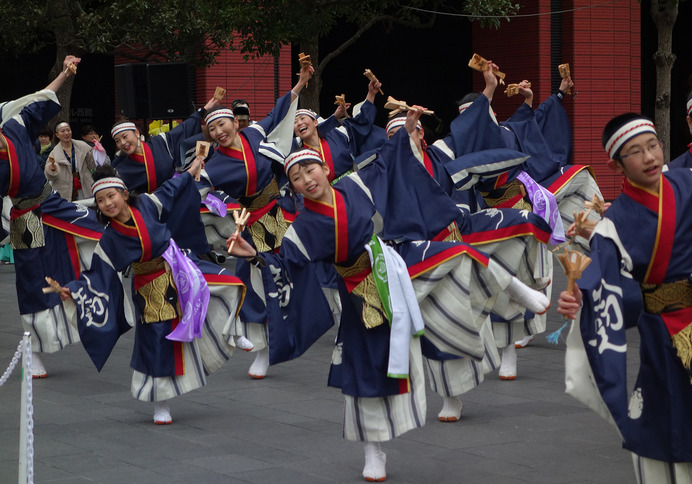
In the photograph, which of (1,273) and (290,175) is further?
(1,273)

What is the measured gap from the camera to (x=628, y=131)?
11.8 feet

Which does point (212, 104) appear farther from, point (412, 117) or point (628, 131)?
point (628, 131)

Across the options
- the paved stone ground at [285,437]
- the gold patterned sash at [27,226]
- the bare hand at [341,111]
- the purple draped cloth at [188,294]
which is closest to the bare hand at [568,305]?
the paved stone ground at [285,437]

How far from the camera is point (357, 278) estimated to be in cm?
493

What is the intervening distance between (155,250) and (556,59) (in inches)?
534

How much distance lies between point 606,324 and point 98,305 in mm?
3588

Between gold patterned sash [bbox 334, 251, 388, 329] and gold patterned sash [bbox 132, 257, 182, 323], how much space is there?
137 cm

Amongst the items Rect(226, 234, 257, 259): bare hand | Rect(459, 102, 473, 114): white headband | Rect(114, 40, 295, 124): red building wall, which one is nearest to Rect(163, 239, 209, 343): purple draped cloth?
Rect(226, 234, 257, 259): bare hand

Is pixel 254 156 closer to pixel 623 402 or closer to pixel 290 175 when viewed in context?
pixel 290 175

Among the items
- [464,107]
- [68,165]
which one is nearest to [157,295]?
[464,107]

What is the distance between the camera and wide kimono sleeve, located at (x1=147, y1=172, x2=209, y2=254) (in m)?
6.17

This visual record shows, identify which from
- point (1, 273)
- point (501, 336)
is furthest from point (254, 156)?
point (1, 273)

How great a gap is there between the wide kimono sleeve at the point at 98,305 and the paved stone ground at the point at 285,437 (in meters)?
0.41

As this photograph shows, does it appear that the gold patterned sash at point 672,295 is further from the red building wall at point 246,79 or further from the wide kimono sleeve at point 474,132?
the red building wall at point 246,79
